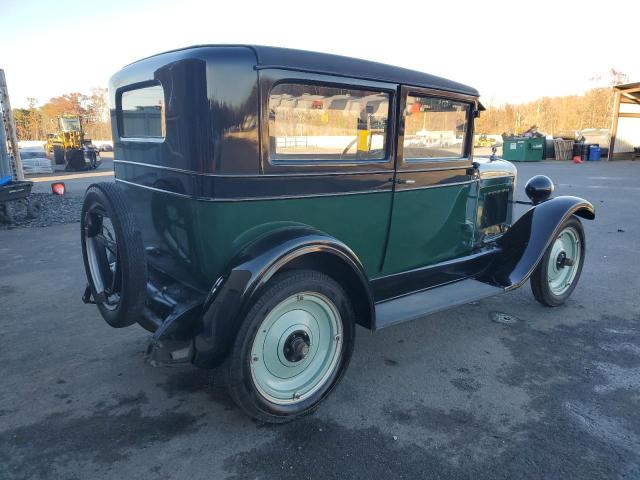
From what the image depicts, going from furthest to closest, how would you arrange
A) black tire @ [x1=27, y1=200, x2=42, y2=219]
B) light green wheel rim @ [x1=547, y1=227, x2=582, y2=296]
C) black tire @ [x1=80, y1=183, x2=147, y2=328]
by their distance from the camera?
black tire @ [x1=27, y1=200, x2=42, y2=219]
light green wheel rim @ [x1=547, y1=227, x2=582, y2=296]
black tire @ [x1=80, y1=183, x2=147, y2=328]

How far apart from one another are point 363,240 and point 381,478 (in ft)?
4.49

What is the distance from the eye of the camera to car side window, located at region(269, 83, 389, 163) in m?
2.40

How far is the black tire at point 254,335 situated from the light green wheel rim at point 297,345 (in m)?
0.03

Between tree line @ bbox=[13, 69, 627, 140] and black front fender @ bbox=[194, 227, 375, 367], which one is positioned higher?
tree line @ bbox=[13, 69, 627, 140]

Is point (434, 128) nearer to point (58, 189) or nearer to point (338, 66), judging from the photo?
point (338, 66)

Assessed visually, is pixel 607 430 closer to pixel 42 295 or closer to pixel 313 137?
pixel 313 137

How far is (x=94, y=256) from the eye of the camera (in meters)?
2.97

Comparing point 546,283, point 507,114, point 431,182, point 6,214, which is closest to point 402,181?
point 431,182

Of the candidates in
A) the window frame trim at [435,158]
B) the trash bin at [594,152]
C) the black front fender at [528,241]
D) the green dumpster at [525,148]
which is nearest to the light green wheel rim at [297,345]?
the window frame trim at [435,158]

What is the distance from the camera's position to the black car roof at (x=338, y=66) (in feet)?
7.34

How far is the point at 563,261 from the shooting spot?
3.96m

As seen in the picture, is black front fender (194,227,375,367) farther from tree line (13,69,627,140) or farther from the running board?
tree line (13,69,627,140)

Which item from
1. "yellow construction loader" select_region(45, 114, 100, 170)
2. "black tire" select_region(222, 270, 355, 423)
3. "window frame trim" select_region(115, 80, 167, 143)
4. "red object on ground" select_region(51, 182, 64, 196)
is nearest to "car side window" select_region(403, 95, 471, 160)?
"black tire" select_region(222, 270, 355, 423)

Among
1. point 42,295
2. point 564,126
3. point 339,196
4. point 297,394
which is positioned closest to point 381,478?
point 297,394
